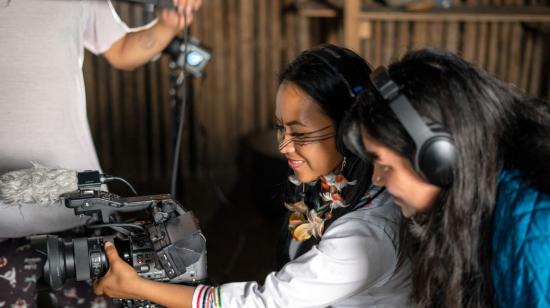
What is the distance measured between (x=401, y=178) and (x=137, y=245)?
1.95ft

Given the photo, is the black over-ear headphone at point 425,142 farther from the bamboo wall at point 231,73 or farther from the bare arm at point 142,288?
the bamboo wall at point 231,73

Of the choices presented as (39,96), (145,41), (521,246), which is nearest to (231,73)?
(145,41)

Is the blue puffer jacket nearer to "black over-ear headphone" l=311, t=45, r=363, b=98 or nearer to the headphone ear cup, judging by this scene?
the headphone ear cup

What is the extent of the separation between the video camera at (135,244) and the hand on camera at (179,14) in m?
0.59

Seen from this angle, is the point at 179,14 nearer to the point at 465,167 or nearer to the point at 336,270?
the point at 336,270

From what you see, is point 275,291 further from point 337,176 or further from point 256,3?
point 256,3

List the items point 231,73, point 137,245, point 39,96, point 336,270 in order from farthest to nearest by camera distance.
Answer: point 231,73 < point 39,96 < point 137,245 < point 336,270

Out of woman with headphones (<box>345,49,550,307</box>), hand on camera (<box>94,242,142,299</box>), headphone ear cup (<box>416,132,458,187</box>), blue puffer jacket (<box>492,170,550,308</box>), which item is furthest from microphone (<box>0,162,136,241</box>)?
blue puffer jacket (<box>492,170,550,308</box>)

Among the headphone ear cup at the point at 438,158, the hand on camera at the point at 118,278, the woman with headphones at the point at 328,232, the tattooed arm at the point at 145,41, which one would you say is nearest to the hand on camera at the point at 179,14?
the tattooed arm at the point at 145,41

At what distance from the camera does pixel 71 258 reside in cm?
150

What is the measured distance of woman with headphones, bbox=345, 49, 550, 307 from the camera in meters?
1.18

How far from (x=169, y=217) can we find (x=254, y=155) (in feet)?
7.00

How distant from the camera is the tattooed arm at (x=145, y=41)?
6.57 feet

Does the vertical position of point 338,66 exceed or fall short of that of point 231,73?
it exceeds it
